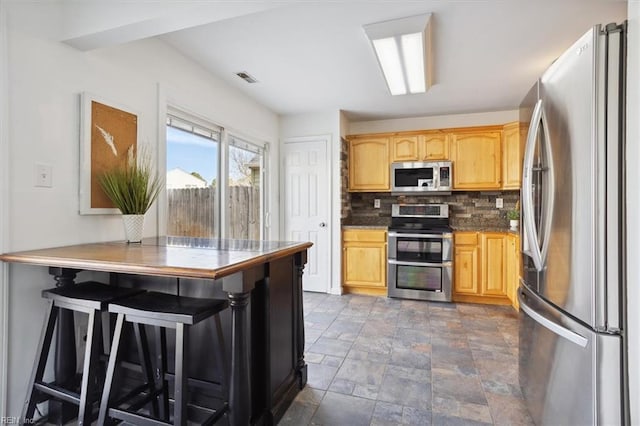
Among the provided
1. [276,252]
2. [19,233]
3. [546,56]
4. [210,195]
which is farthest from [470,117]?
[19,233]

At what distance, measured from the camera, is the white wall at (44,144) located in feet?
5.17

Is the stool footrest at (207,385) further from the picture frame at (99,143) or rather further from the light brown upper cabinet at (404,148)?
the light brown upper cabinet at (404,148)

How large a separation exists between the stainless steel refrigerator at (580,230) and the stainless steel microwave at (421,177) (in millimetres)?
2634

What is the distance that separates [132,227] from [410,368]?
6.89 feet

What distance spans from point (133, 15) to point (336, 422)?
235 centimetres

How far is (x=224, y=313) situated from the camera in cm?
170

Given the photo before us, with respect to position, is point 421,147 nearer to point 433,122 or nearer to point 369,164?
point 433,122

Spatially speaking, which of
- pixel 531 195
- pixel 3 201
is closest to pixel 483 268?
pixel 531 195

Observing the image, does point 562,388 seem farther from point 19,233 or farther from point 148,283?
point 19,233

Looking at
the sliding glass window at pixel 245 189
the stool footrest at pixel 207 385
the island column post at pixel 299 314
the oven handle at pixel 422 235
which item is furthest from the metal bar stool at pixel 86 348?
the oven handle at pixel 422 235

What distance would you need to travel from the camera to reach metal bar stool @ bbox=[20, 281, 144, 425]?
1.41 m

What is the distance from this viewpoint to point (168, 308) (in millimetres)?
1380

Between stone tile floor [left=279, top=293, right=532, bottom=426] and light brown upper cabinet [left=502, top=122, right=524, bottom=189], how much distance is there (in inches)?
59.9

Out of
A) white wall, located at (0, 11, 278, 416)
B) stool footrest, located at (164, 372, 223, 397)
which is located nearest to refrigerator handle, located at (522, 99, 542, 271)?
stool footrest, located at (164, 372, 223, 397)
